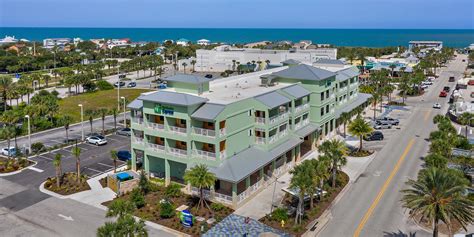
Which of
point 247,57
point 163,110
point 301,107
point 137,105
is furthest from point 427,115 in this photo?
point 247,57

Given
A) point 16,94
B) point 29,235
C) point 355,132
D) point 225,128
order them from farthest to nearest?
point 16,94, point 355,132, point 225,128, point 29,235

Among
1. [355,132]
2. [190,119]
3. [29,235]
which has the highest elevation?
[190,119]

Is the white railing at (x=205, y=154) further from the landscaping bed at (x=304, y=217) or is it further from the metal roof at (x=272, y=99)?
the metal roof at (x=272, y=99)

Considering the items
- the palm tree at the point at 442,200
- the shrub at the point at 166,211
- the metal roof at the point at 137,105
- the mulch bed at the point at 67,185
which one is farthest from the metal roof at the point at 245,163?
the palm tree at the point at 442,200

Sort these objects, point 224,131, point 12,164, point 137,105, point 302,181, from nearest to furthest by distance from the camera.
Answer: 1. point 302,181
2. point 224,131
3. point 137,105
4. point 12,164

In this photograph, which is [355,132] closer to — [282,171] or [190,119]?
[282,171]

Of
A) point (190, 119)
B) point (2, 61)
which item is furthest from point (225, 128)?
point (2, 61)

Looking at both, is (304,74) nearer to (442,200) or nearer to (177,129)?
(177,129)
